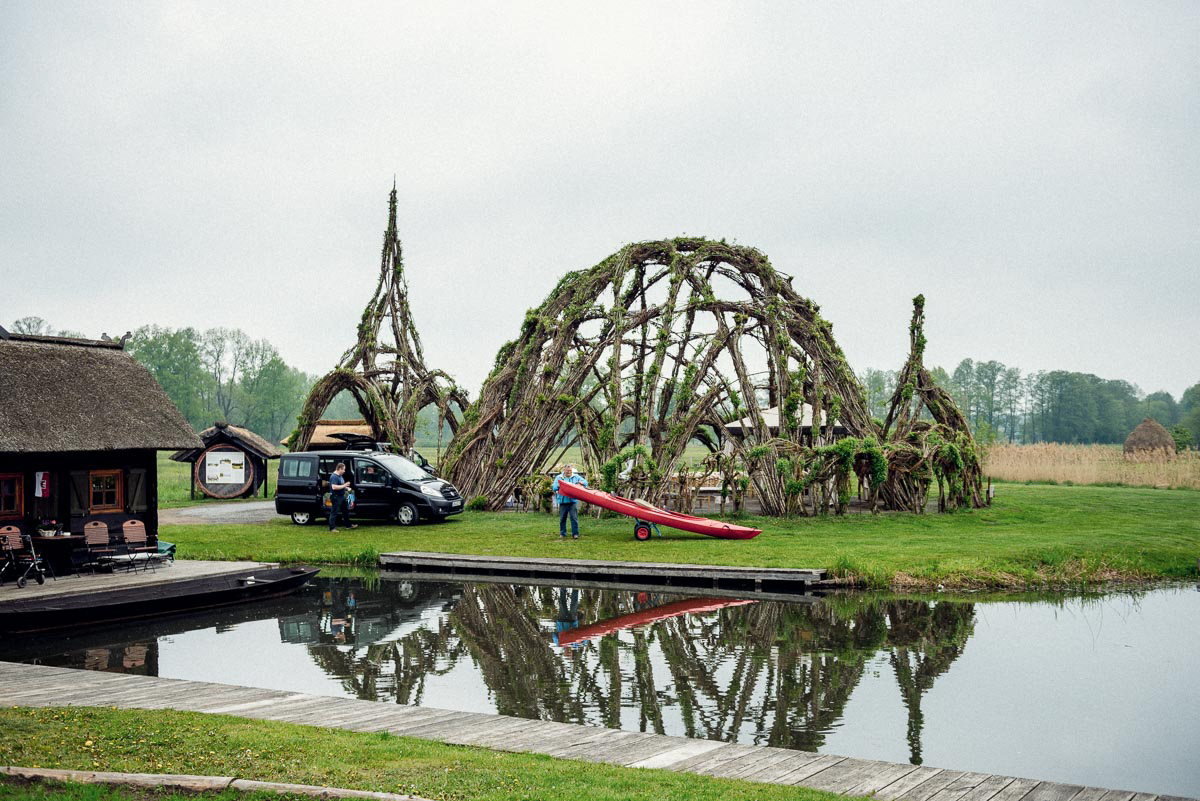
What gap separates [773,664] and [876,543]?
10135 mm

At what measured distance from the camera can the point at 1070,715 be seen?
10.9 meters

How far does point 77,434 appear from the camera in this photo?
1902cm

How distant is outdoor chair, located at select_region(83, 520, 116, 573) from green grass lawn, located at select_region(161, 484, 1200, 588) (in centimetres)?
292

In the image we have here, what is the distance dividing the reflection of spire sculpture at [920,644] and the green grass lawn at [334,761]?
288 cm

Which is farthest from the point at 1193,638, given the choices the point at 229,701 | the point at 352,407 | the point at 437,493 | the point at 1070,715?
the point at 352,407

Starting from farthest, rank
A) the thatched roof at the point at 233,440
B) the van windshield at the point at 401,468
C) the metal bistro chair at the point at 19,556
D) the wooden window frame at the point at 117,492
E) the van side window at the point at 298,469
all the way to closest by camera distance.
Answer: the thatched roof at the point at 233,440, the van side window at the point at 298,469, the van windshield at the point at 401,468, the wooden window frame at the point at 117,492, the metal bistro chair at the point at 19,556

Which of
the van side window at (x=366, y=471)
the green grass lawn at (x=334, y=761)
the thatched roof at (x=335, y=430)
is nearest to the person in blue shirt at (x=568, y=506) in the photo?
the van side window at (x=366, y=471)

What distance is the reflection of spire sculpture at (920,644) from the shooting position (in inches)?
431

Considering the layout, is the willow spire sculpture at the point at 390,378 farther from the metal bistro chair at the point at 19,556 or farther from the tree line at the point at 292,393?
the tree line at the point at 292,393

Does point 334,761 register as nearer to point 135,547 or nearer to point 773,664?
point 773,664

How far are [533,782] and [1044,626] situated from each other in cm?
1087

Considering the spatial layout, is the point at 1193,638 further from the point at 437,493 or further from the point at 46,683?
the point at 437,493

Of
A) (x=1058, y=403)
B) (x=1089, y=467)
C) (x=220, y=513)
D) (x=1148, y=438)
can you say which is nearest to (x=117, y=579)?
(x=220, y=513)

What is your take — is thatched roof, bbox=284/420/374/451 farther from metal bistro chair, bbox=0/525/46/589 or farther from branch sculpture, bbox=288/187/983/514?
metal bistro chair, bbox=0/525/46/589
